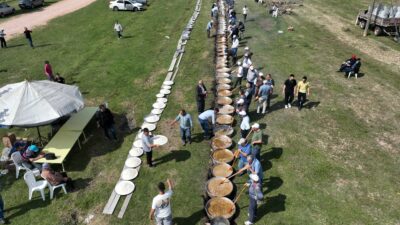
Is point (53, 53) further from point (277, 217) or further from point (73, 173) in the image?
point (277, 217)

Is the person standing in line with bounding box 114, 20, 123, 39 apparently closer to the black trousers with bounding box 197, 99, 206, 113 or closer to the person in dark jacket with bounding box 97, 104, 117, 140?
the black trousers with bounding box 197, 99, 206, 113

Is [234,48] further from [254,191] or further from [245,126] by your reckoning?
[254,191]

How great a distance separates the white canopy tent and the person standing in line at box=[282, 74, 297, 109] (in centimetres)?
1006

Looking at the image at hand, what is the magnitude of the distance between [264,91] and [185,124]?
4.67m

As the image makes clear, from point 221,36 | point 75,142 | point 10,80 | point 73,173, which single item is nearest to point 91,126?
point 75,142

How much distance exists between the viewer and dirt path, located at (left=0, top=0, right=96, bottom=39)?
31469 millimetres

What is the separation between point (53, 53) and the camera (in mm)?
25328

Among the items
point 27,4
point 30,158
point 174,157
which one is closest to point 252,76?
point 174,157

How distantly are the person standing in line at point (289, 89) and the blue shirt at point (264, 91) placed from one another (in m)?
1.04

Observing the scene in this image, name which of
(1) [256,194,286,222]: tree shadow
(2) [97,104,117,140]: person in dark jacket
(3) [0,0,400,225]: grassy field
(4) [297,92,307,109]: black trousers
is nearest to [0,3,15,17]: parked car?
(3) [0,0,400,225]: grassy field

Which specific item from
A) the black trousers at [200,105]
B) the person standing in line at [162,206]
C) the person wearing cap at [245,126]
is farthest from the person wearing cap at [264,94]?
the person standing in line at [162,206]

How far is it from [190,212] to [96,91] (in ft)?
37.0

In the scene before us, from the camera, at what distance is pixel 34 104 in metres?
13.2

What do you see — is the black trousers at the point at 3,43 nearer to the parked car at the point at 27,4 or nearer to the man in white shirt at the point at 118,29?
the man in white shirt at the point at 118,29
